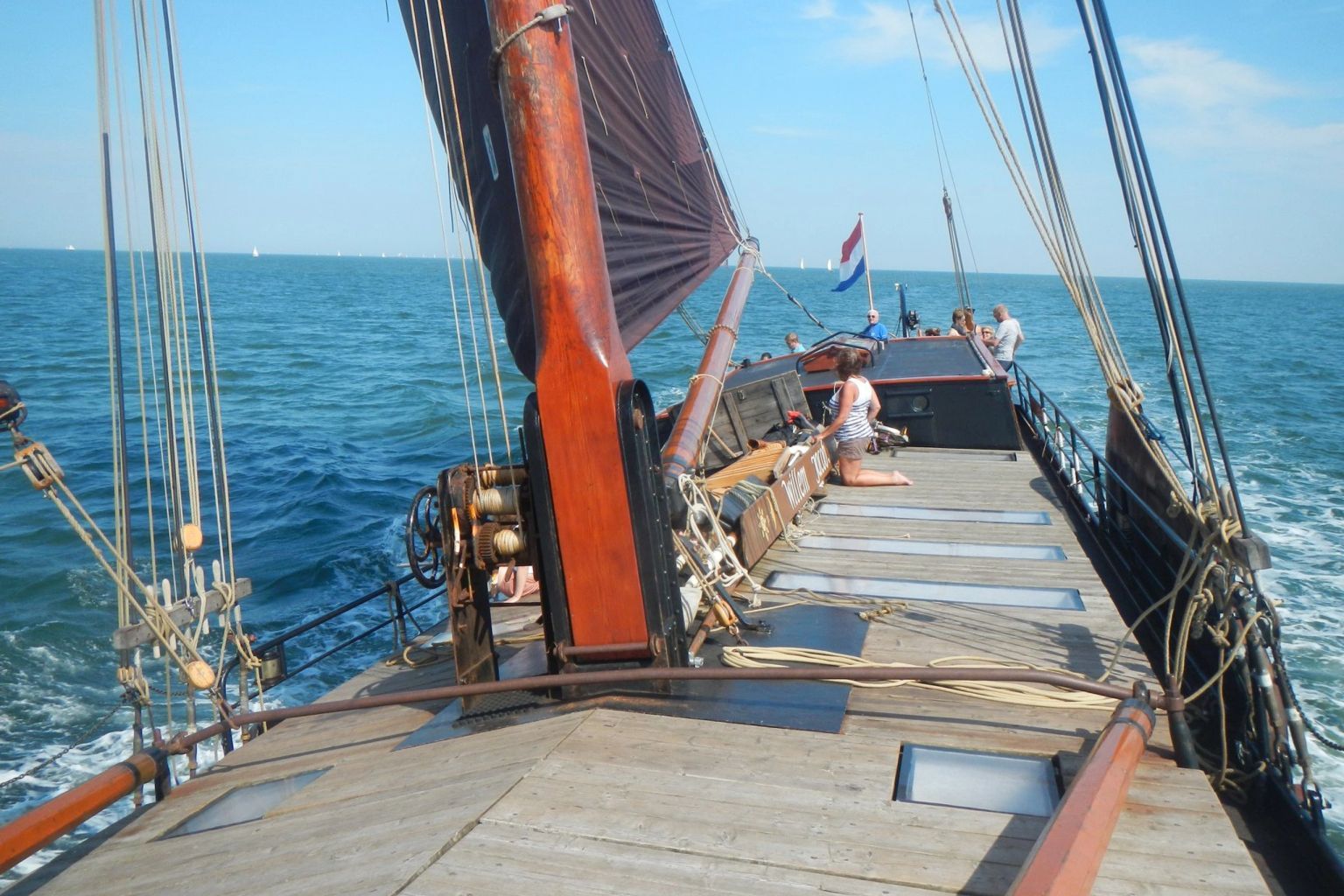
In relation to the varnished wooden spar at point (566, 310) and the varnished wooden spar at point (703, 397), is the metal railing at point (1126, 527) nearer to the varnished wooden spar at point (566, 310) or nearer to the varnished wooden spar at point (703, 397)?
the varnished wooden spar at point (703, 397)

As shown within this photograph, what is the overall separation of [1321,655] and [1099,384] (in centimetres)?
2190

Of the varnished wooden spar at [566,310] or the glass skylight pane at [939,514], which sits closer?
the varnished wooden spar at [566,310]

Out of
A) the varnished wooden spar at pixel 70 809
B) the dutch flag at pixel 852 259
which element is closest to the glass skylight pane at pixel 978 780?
the varnished wooden spar at pixel 70 809

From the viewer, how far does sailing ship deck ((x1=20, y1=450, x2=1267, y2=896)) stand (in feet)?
9.31

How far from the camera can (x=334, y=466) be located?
747 inches

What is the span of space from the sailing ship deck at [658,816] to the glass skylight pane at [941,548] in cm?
201

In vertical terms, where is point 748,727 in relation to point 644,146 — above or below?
below

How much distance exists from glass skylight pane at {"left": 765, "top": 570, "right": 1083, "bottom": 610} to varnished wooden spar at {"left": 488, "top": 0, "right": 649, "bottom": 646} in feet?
7.91

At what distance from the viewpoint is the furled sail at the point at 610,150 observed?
17.9ft

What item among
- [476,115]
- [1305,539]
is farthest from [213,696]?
[1305,539]

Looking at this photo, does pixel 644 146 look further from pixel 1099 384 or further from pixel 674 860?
pixel 1099 384

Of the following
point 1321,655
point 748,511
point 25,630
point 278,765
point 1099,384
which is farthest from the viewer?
point 1099,384

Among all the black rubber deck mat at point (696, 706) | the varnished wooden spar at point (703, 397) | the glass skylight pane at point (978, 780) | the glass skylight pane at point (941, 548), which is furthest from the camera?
the glass skylight pane at point (941, 548)

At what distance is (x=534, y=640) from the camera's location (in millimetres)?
5508
